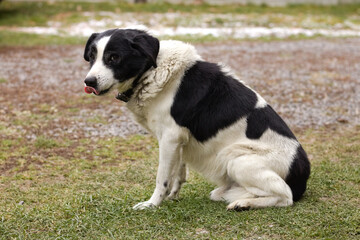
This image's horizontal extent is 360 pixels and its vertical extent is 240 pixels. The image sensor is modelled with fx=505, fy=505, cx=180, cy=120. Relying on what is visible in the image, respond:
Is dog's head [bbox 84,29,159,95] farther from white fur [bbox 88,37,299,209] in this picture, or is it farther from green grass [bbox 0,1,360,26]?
green grass [bbox 0,1,360,26]

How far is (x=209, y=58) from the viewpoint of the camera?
12023 millimetres

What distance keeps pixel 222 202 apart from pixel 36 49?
1023cm

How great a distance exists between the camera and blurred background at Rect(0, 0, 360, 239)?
12.9 feet

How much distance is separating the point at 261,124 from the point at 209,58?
794 cm

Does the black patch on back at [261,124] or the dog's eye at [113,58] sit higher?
the dog's eye at [113,58]

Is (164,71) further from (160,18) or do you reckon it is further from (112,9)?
(112,9)

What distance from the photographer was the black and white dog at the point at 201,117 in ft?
13.5

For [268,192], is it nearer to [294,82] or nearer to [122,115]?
[122,115]

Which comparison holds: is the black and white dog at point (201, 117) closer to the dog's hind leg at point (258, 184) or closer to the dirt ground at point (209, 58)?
the dog's hind leg at point (258, 184)

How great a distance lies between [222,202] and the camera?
4.44 metres

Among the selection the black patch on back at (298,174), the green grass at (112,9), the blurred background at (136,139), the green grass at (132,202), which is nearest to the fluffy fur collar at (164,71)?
the blurred background at (136,139)

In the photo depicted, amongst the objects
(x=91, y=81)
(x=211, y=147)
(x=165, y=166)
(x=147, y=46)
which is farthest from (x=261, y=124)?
(x=91, y=81)

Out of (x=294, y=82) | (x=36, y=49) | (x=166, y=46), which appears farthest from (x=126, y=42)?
(x=36, y=49)

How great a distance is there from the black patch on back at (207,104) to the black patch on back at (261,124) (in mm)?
68
